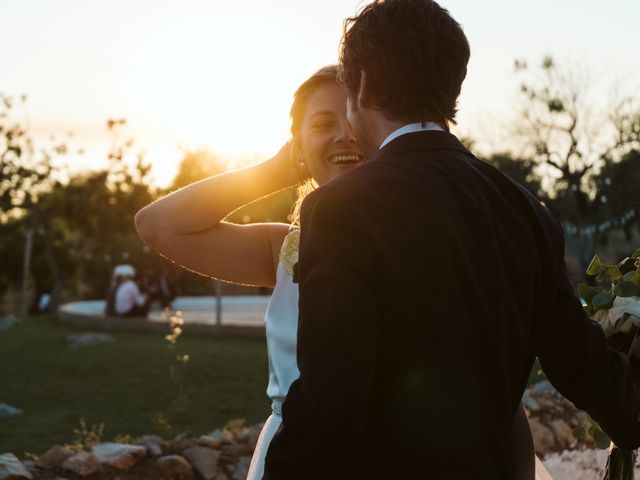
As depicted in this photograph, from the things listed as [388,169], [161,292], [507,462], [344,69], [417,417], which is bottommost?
[161,292]

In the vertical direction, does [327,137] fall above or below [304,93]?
below

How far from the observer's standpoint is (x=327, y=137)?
2633 mm

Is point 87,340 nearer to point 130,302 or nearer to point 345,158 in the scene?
point 130,302

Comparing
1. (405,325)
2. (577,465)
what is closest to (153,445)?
(577,465)

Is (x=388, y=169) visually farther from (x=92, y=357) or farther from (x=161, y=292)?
(x=161, y=292)

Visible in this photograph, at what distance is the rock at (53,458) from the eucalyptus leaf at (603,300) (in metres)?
4.65

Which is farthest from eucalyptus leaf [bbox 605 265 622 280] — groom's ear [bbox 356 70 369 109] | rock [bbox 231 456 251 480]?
rock [bbox 231 456 251 480]

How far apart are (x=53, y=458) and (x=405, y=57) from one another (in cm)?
520

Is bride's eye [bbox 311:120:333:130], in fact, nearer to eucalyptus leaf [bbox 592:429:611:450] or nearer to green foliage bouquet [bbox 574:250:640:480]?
green foliage bouquet [bbox 574:250:640:480]

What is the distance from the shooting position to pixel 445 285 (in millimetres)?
1595

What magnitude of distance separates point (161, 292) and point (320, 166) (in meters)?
25.9

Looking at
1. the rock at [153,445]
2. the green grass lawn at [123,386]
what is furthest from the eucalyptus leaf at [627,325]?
the green grass lawn at [123,386]

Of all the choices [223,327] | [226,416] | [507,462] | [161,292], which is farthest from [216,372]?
[161,292]

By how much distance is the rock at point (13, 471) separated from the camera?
18.9ft
